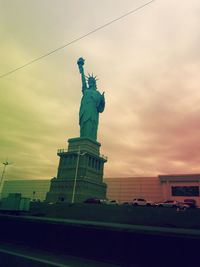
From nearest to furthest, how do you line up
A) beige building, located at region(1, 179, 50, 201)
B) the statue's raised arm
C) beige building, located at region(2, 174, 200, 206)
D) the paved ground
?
the paved ground < beige building, located at region(2, 174, 200, 206) < the statue's raised arm < beige building, located at region(1, 179, 50, 201)

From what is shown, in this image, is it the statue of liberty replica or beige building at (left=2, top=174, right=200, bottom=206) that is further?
beige building at (left=2, top=174, right=200, bottom=206)

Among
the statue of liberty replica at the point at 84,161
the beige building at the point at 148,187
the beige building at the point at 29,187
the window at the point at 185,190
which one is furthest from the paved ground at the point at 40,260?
the beige building at the point at 29,187

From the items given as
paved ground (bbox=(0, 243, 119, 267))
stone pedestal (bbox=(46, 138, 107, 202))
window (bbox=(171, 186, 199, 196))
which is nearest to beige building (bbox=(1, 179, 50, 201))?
stone pedestal (bbox=(46, 138, 107, 202))

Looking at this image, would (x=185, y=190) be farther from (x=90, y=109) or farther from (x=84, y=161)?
(x=90, y=109)

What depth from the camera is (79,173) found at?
64188 mm

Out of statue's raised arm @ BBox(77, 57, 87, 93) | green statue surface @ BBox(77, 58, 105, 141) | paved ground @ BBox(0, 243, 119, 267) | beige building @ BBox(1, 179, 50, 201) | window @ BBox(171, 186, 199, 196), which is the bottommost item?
paved ground @ BBox(0, 243, 119, 267)

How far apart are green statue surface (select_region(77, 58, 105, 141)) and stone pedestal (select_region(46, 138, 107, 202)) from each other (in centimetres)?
352

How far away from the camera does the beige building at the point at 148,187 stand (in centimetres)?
7250

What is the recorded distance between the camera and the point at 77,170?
63562 mm

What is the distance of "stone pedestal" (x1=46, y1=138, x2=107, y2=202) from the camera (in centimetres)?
6212

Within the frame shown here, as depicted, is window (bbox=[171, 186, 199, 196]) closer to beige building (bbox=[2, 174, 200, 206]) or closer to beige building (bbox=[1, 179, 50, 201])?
beige building (bbox=[2, 174, 200, 206])

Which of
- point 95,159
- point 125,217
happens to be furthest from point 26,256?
point 95,159

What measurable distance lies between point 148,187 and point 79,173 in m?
30.6

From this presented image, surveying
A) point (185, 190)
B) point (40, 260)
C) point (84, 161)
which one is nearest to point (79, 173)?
point (84, 161)
